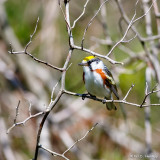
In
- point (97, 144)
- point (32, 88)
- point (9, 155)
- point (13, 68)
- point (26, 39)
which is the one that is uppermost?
point (26, 39)

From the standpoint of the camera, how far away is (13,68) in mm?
7059

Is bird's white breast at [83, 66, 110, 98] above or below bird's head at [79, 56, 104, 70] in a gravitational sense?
below

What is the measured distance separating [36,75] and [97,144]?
1796 mm

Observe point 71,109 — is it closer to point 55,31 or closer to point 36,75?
point 36,75

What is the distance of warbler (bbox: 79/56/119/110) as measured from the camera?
4816 mm

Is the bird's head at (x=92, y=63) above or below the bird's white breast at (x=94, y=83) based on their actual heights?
above

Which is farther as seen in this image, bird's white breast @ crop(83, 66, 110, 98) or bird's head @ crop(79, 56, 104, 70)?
bird's head @ crop(79, 56, 104, 70)

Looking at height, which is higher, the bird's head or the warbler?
the bird's head

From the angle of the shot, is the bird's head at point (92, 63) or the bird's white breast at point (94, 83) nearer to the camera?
the bird's white breast at point (94, 83)

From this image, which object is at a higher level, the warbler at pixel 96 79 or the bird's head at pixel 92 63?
the bird's head at pixel 92 63

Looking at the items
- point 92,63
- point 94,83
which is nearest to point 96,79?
point 94,83

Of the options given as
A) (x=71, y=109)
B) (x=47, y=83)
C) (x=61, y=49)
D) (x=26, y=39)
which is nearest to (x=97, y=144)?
(x=71, y=109)

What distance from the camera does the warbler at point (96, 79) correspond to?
4816mm

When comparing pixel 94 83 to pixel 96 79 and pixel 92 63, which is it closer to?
pixel 96 79
